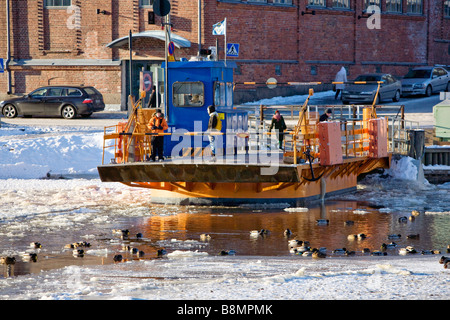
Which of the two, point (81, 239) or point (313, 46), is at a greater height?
point (313, 46)

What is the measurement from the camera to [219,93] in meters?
18.2

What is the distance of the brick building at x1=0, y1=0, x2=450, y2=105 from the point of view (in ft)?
121

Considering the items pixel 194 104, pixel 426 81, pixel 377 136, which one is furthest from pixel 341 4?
pixel 194 104

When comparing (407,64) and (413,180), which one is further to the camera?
(407,64)

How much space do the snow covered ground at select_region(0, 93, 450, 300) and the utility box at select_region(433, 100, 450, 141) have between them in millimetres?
4984

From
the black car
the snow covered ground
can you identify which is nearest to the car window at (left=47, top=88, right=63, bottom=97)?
the black car

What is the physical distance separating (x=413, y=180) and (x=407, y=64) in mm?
23385

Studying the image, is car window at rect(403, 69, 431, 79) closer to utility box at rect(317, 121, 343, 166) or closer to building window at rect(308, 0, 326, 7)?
building window at rect(308, 0, 326, 7)

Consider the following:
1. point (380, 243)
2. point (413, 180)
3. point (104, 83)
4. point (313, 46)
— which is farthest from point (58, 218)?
point (313, 46)

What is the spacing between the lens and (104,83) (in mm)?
37375

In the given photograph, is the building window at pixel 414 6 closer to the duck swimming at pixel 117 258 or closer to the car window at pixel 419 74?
the car window at pixel 419 74

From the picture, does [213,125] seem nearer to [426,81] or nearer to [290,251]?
[290,251]

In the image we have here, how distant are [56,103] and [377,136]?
16.9 metres

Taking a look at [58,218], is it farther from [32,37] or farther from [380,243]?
[32,37]
